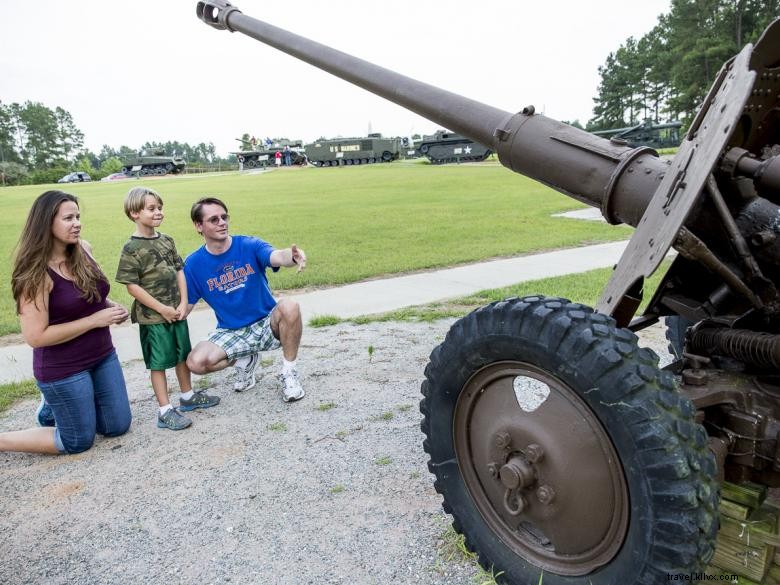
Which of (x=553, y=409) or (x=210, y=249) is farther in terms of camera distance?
(x=210, y=249)

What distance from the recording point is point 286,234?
1275cm

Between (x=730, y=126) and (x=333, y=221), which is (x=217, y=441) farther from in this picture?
(x=333, y=221)

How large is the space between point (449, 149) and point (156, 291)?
131 ft

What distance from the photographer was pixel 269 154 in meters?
55.2

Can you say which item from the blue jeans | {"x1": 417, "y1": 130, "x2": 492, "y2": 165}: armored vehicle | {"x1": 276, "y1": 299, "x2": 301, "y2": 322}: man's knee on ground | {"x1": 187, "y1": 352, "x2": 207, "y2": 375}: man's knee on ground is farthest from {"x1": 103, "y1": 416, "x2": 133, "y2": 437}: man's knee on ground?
{"x1": 417, "y1": 130, "x2": 492, "y2": 165}: armored vehicle

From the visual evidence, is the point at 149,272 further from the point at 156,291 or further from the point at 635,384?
the point at 635,384

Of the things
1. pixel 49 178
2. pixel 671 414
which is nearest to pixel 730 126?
pixel 671 414

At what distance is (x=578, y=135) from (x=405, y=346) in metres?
2.75

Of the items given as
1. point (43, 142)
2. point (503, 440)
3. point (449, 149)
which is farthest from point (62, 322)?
point (43, 142)

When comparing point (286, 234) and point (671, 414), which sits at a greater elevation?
point (671, 414)

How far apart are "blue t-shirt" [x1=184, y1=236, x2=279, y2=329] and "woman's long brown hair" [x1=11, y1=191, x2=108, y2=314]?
2.38 feet

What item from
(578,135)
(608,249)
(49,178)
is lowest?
(49,178)

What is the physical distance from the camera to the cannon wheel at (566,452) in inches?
61.6

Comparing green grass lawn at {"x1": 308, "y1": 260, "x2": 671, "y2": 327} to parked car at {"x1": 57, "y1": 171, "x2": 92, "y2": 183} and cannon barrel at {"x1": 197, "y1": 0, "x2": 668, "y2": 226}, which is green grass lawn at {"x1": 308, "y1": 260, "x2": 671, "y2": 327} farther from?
parked car at {"x1": 57, "y1": 171, "x2": 92, "y2": 183}
